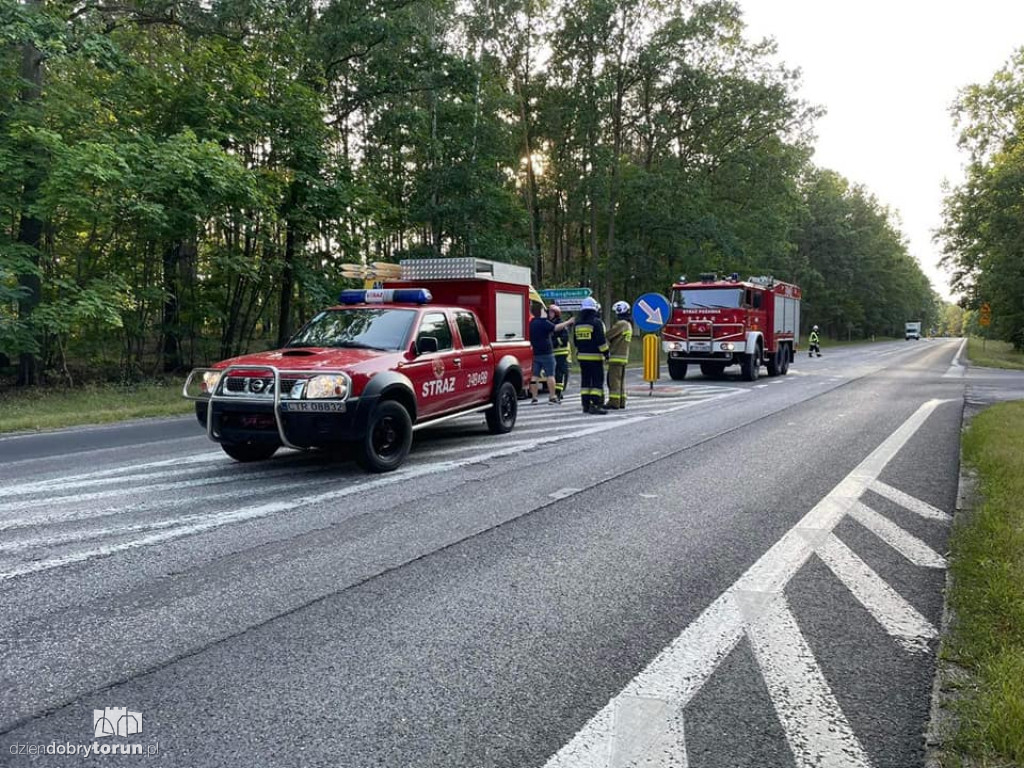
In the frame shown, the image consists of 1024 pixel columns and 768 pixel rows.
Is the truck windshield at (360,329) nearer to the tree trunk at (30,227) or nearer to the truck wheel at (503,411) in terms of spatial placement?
the truck wheel at (503,411)

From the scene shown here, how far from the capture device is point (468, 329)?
954cm

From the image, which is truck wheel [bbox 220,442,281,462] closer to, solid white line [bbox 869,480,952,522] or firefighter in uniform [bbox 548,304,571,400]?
solid white line [bbox 869,480,952,522]

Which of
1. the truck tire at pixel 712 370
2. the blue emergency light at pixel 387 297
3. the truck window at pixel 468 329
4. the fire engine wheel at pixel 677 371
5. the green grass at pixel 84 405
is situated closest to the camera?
the blue emergency light at pixel 387 297

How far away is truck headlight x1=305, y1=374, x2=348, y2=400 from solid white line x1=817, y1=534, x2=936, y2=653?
172 inches

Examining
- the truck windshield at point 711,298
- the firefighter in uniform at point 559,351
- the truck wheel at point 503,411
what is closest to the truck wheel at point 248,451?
the truck wheel at point 503,411

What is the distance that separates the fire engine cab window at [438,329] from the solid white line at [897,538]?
4850 millimetres

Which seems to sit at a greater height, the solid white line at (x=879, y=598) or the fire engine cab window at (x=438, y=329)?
the fire engine cab window at (x=438, y=329)

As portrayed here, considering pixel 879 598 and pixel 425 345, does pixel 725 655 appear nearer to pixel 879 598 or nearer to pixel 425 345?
pixel 879 598

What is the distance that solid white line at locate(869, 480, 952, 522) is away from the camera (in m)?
5.76

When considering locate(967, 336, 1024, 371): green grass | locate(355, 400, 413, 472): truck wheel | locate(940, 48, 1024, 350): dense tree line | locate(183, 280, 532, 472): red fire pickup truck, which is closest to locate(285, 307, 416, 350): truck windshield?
locate(183, 280, 532, 472): red fire pickup truck

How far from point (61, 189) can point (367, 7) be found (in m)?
13.2

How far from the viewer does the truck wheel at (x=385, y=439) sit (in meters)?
7.10

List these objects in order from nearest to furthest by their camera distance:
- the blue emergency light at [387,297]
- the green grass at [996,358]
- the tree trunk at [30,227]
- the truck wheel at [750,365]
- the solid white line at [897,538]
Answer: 1. the solid white line at [897,538]
2. the blue emergency light at [387,297]
3. the tree trunk at [30,227]
4. the truck wheel at [750,365]
5. the green grass at [996,358]

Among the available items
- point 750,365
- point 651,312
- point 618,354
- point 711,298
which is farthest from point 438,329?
point 750,365
